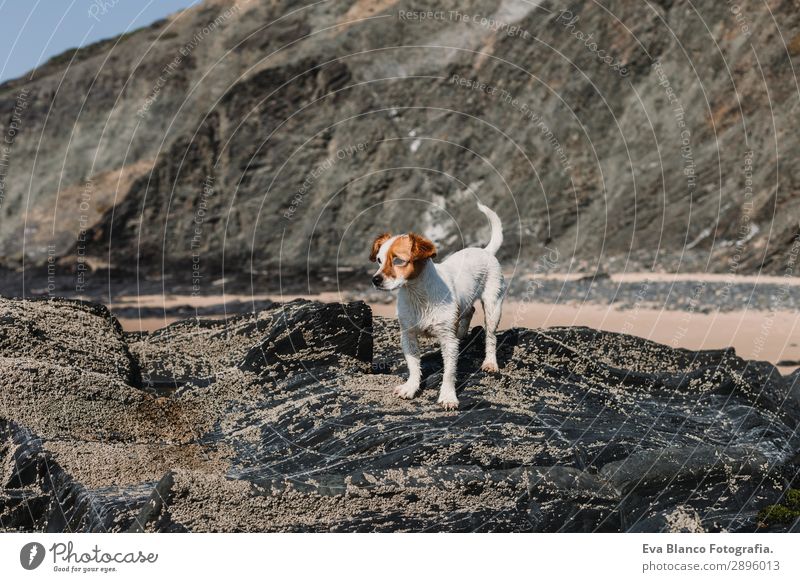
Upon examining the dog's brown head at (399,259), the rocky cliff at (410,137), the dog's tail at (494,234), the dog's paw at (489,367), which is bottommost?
the dog's paw at (489,367)

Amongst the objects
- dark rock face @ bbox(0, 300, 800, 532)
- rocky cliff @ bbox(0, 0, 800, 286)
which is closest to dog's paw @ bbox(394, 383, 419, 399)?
dark rock face @ bbox(0, 300, 800, 532)

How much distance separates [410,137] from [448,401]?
93.8 ft

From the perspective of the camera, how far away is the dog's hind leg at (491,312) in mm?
11164

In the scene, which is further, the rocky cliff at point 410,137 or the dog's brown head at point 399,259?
the rocky cliff at point 410,137

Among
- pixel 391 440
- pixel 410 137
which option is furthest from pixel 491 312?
pixel 410 137

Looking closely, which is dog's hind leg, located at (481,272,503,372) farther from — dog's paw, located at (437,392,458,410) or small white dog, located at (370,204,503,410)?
dog's paw, located at (437,392,458,410)

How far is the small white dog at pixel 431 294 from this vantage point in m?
9.62

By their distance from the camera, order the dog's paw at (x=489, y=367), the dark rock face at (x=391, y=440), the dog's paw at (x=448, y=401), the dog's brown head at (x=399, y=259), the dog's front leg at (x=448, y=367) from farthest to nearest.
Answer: the dog's paw at (x=489, y=367) → the dog's front leg at (x=448, y=367) → the dog's paw at (x=448, y=401) → the dog's brown head at (x=399, y=259) → the dark rock face at (x=391, y=440)

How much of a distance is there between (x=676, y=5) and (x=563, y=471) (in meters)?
32.4

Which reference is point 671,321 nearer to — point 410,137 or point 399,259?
point 399,259

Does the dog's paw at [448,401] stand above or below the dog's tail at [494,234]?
below

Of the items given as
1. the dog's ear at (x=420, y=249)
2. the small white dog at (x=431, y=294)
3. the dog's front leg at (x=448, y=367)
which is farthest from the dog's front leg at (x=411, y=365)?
the dog's ear at (x=420, y=249)

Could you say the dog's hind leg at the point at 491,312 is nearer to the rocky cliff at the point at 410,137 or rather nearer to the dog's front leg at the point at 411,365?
the dog's front leg at the point at 411,365

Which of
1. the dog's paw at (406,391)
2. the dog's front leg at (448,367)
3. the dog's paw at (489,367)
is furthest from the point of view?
the dog's paw at (489,367)
